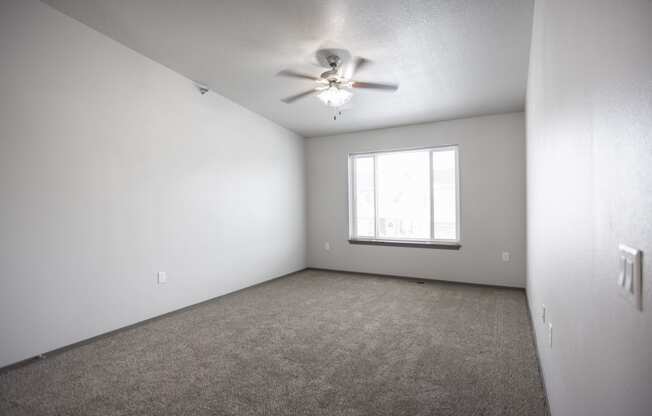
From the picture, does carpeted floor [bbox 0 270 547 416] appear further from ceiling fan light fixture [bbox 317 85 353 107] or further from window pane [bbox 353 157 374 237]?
ceiling fan light fixture [bbox 317 85 353 107]

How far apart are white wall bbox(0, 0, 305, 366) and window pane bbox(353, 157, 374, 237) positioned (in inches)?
80.7

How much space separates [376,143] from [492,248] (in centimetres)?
239

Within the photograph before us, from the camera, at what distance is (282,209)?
5.71m

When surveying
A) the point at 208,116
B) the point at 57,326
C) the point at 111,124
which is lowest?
the point at 57,326

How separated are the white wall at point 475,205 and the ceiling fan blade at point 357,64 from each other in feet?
6.77

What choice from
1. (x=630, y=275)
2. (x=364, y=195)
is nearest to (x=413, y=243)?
(x=364, y=195)

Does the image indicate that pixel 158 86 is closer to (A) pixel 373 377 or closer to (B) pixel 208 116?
(B) pixel 208 116

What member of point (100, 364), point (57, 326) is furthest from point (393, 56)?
point (57, 326)

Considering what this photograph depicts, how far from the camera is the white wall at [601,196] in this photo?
2.05ft

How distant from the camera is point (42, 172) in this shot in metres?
2.80

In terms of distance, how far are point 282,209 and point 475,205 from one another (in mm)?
3002

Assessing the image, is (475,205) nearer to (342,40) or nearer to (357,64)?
(357,64)

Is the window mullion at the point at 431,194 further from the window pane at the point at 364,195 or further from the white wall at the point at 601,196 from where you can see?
the white wall at the point at 601,196

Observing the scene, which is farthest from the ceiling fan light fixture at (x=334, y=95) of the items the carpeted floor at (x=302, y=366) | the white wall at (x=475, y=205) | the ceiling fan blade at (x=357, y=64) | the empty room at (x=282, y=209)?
the white wall at (x=475, y=205)
